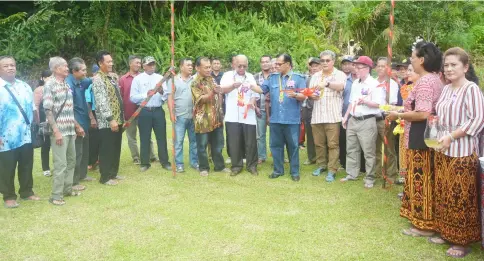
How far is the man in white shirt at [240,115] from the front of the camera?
667 centimetres

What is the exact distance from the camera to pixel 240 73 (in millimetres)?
6680

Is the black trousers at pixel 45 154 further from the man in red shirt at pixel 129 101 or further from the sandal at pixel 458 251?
the sandal at pixel 458 251

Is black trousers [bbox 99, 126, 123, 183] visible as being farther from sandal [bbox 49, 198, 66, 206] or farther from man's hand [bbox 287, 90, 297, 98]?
man's hand [bbox 287, 90, 297, 98]

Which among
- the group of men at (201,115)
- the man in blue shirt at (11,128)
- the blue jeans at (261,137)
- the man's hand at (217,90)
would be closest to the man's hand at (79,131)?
the group of men at (201,115)

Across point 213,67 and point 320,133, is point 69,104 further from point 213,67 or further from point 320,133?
point 320,133

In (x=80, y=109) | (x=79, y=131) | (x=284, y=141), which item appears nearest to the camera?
(x=79, y=131)

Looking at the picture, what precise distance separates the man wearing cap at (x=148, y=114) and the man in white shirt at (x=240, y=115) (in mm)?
1033

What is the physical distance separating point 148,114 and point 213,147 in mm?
1084

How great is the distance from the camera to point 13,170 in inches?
211

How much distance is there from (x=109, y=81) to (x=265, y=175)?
2505 mm

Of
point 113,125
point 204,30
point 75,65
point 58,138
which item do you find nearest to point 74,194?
point 58,138

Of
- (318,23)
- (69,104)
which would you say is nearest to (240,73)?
(69,104)

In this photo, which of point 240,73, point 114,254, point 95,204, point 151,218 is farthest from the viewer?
point 240,73

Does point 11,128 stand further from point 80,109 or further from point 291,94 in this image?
point 291,94
